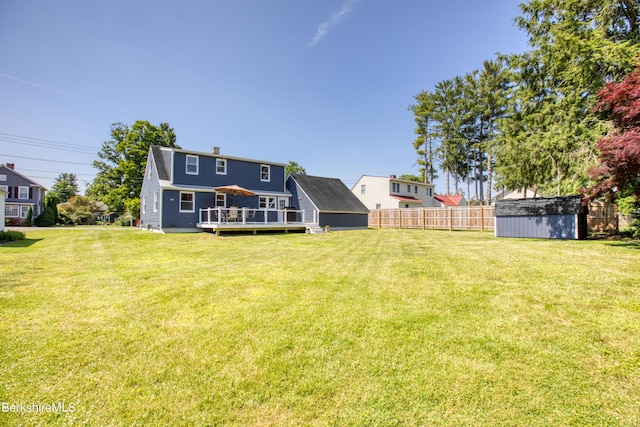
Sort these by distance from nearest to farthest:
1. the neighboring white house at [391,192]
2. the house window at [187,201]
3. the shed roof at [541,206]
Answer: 1. the shed roof at [541,206]
2. the house window at [187,201]
3. the neighboring white house at [391,192]

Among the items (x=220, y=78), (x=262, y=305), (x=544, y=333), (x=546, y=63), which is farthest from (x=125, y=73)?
(x=546, y=63)

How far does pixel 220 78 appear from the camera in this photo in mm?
16328

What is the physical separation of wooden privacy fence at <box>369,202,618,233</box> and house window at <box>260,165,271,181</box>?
11.7m

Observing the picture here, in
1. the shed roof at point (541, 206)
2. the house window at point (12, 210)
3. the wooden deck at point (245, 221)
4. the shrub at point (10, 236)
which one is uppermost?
the house window at point (12, 210)

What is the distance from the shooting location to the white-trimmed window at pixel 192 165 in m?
17.6

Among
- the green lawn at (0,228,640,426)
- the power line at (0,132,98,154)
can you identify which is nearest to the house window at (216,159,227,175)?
the green lawn at (0,228,640,426)

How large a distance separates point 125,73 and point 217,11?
8.27 metres

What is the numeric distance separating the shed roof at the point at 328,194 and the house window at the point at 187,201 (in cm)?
787

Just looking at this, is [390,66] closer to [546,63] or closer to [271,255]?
[546,63]

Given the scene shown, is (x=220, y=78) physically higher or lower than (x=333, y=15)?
lower

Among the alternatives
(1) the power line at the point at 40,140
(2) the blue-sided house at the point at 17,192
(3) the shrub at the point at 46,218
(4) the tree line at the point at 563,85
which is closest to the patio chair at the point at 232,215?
(4) the tree line at the point at 563,85

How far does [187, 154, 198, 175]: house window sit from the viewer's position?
57.7 feet

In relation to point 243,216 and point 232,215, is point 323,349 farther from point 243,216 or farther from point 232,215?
point 232,215

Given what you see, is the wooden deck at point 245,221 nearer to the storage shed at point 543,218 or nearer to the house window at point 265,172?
the house window at point 265,172
